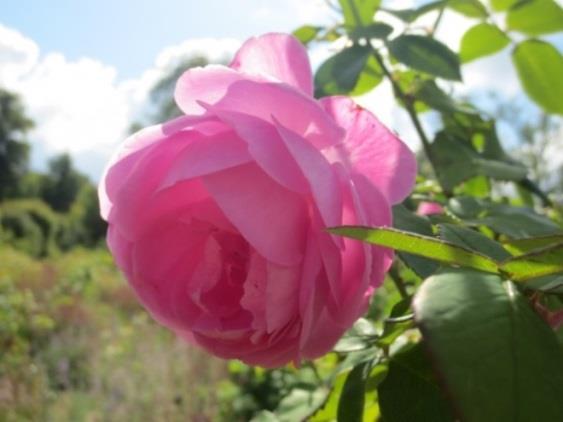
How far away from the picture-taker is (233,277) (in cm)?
32

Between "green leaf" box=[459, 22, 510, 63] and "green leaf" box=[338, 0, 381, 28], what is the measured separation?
0.34 feet

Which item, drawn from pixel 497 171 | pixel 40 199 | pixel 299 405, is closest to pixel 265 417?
pixel 299 405

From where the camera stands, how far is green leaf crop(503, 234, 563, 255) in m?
0.21

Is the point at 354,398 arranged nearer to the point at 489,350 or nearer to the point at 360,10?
the point at 489,350

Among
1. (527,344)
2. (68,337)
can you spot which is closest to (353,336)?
(527,344)

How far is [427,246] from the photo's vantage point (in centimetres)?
21

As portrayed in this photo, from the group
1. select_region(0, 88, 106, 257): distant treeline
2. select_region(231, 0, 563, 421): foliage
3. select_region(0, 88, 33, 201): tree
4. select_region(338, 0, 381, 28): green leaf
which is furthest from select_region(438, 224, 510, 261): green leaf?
select_region(0, 88, 33, 201): tree

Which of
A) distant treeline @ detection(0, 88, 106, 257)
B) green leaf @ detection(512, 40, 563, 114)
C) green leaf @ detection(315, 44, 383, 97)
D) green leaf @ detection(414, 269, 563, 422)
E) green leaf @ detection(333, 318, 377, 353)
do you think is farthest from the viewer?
distant treeline @ detection(0, 88, 106, 257)

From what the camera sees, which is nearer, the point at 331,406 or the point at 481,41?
the point at 331,406

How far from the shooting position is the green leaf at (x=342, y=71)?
0.48 metres

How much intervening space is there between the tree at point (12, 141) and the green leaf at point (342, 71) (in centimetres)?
1657

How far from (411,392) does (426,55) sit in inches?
11.5

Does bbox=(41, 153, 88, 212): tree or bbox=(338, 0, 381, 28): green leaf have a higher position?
bbox=(338, 0, 381, 28): green leaf

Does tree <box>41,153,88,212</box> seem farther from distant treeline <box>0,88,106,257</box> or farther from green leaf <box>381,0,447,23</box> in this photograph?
green leaf <box>381,0,447,23</box>
